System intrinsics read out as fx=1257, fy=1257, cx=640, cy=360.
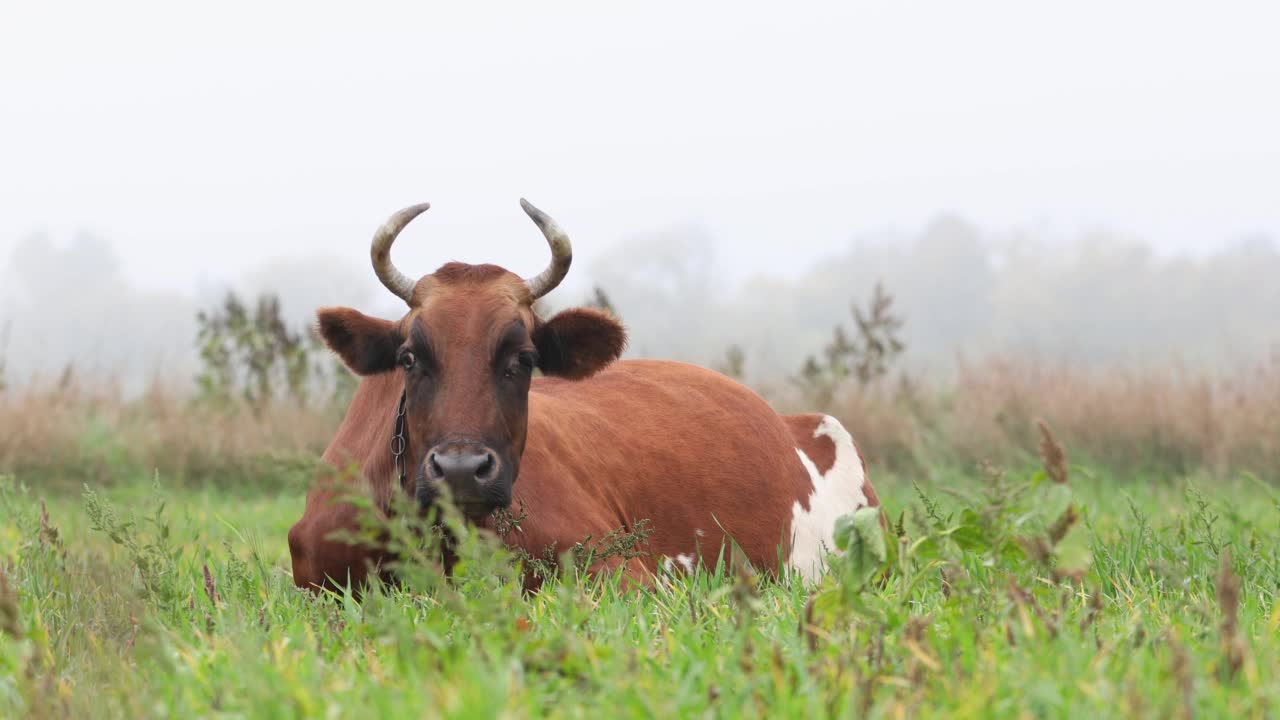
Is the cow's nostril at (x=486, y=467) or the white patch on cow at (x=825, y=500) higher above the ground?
the cow's nostril at (x=486, y=467)

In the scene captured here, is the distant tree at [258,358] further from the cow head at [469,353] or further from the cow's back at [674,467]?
the cow head at [469,353]

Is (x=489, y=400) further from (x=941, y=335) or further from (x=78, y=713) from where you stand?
(x=941, y=335)

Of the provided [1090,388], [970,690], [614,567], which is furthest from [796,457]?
[1090,388]

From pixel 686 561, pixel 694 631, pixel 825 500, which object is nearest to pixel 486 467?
pixel 694 631

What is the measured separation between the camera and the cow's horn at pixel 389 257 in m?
4.80

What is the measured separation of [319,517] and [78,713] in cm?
183

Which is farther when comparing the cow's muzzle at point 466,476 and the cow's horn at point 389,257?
the cow's horn at point 389,257

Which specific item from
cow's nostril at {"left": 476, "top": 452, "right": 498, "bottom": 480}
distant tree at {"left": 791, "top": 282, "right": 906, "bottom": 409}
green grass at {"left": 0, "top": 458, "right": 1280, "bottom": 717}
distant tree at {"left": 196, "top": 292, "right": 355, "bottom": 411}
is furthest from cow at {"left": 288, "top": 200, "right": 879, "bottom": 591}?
distant tree at {"left": 196, "top": 292, "right": 355, "bottom": 411}

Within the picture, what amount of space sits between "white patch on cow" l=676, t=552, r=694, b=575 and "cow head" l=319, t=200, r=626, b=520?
35.9 inches

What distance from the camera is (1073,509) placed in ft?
10.2

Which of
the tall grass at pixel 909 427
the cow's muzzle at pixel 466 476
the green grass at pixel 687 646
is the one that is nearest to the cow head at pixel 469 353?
the cow's muzzle at pixel 466 476

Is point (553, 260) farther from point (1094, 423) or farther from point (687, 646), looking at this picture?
point (1094, 423)

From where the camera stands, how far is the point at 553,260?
16.0ft

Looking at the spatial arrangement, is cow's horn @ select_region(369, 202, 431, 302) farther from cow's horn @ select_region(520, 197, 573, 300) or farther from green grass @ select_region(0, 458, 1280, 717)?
green grass @ select_region(0, 458, 1280, 717)
